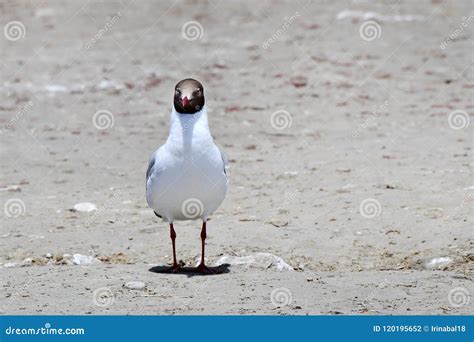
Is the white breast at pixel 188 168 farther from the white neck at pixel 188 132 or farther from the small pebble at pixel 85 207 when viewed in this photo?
the small pebble at pixel 85 207

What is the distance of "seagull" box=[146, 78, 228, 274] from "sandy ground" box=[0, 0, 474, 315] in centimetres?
63

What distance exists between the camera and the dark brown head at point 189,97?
25.1ft

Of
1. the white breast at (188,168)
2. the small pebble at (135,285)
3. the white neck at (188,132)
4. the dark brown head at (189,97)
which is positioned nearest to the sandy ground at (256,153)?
the small pebble at (135,285)

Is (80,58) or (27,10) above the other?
(27,10)

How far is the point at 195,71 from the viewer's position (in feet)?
56.1

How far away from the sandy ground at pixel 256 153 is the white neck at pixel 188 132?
1030 millimetres

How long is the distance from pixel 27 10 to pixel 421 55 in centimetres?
837

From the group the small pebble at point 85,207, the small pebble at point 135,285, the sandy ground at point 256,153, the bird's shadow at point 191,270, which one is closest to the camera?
the small pebble at point 135,285

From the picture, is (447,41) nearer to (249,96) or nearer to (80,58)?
(249,96)

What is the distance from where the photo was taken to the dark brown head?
301 inches

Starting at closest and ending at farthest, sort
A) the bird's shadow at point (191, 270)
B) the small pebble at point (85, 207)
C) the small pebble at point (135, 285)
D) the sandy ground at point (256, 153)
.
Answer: the small pebble at point (135, 285), the sandy ground at point (256, 153), the bird's shadow at point (191, 270), the small pebble at point (85, 207)

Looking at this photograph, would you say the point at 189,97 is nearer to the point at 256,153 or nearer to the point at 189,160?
the point at 189,160

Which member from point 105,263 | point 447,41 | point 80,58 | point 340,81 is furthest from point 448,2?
point 105,263

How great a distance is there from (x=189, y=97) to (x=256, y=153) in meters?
5.32
